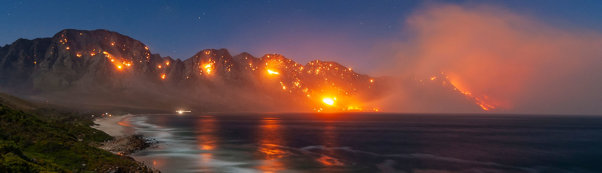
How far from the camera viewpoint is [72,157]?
3456 centimetres

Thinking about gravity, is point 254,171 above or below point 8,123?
below

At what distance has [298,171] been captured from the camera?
43531mm

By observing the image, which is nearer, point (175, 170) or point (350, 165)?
point (175, 170)

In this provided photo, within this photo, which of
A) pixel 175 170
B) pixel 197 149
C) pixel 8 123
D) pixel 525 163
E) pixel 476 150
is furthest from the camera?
pixel 476 150

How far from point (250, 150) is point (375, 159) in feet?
70.6

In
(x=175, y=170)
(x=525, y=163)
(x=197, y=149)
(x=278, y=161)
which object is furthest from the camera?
(x=197, y=149)

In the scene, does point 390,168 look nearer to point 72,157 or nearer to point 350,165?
Result: point 350,165

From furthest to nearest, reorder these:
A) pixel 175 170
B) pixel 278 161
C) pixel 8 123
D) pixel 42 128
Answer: pixel 278 161 < pixel 42 128 < pixel 8 123 < pixel 175 170

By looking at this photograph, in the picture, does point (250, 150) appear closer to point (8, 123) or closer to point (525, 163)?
point (8, 123)

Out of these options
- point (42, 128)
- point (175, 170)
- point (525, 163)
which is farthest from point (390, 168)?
point (42, 128)

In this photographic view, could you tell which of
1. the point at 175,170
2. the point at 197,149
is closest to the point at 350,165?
the point at 175,170

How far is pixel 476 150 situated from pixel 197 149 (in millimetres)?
53719

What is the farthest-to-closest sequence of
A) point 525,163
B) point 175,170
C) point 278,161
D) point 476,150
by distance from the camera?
point 476,150
point 525,163
point 278,161
point 175,170

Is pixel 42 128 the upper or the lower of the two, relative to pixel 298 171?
upper
